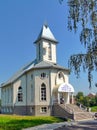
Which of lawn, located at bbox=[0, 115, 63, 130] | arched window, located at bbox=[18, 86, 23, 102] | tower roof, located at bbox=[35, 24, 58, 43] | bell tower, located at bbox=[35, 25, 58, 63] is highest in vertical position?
tower roof, located at bbox=[35, 24, 58, 43]

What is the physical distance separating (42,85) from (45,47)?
7623mm

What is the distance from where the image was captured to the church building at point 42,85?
3933cm

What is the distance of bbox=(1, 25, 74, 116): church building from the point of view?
→ 129 ft

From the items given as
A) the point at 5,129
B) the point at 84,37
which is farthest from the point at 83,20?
the point at 5,129

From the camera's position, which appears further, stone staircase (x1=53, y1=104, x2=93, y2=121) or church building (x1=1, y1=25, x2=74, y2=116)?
church building (x1=1, y1=25, x2=74, y2=116)

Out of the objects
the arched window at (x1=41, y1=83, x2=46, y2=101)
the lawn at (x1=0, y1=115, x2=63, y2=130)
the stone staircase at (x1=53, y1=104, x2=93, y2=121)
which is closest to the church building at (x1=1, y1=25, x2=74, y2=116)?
the arched window at (x1=41, y1=83, x2=46, y2=101)

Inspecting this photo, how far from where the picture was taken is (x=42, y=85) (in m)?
39.8

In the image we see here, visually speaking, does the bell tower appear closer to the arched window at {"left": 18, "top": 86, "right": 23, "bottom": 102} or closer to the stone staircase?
the arched window at {"left": 18, "top": 86, "right": 23, "bottom": 102}

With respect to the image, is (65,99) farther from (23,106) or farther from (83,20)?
(83,20)

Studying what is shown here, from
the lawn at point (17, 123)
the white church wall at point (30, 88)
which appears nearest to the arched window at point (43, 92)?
the white church wall at point (30, 88)

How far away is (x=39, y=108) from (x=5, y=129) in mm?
19648

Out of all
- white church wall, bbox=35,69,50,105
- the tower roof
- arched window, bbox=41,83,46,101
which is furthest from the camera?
the tower roof

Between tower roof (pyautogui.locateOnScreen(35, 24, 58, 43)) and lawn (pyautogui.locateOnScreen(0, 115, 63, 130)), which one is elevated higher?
tower roof (pyautogui.locateOnScreen(35, 24, 58, 43))

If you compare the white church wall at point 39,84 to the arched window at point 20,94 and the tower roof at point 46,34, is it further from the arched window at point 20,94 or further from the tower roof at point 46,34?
the tower roof at point 46,34
